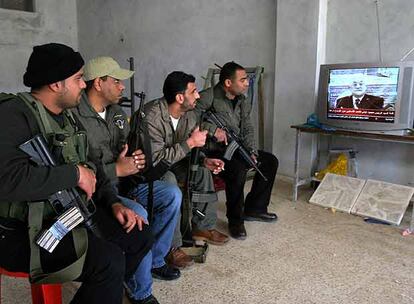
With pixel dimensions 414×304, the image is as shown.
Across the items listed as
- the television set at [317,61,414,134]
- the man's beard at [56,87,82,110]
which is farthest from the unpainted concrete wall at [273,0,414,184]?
the man's beard at [56,87,82,110]

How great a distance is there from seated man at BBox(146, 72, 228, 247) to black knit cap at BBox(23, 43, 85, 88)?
0.77 m

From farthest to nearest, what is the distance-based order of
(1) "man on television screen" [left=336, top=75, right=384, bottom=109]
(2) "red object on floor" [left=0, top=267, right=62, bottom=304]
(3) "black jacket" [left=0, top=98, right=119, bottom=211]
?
(1) "man on television screen" [left=336, top=75, right=384, bottom=109] < (2) "red object on floor" [left=0, top=267, right=62, bottom=304] < (3) "black jacket" [left=0, top=98, right=119, bottom=211]

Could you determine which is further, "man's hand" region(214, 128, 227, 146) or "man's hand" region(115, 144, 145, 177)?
"man's hand" region(214, 128, 227, 146)

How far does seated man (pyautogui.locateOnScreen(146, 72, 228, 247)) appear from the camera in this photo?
204 centimetres

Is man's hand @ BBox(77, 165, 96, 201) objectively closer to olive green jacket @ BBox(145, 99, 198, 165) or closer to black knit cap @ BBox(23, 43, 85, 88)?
black knit cap @ BBox(23, 43, 85, 88)

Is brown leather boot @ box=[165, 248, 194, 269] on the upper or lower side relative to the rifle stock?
lower

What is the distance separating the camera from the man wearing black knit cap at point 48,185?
116 cm

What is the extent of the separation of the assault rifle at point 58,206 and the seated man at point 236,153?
1291mm

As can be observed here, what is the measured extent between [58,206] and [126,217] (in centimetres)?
32

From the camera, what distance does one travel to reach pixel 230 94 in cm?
272

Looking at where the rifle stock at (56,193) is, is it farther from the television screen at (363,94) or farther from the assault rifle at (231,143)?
the television screen at (363,94)

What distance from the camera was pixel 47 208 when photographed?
1.26 meters

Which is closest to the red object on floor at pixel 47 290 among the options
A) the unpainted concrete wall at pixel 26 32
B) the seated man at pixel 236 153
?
the seated man at pixel 236 153

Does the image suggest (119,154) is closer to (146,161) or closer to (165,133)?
(146,161)
